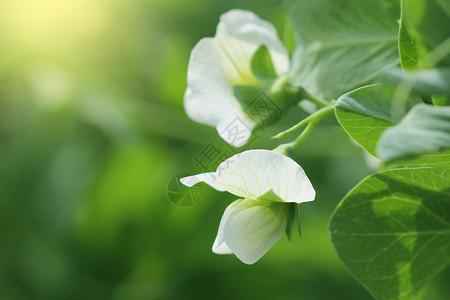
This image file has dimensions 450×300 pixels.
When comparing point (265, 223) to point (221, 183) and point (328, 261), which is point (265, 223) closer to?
point (221, 183)

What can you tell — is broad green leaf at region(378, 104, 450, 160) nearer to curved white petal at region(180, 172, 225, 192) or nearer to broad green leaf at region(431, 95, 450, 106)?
broad green leaf at region(431, 95, 450, 106)

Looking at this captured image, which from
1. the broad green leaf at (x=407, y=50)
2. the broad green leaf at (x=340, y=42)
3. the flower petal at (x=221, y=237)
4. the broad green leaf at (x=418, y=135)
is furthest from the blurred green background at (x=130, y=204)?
the broad green leaf at (x=418, y=135)

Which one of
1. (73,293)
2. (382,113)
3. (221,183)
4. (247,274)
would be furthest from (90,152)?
(382,113)

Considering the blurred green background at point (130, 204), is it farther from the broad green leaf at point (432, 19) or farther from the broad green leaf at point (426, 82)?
the broad green leaf at point (426, 82)

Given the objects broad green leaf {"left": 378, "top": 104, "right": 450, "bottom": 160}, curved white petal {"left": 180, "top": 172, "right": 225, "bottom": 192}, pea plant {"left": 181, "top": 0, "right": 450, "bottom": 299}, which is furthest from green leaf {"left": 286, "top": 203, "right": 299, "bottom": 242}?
broad green leaf {"left": 378, "top": 104, "right": 450, "bottom": 160}

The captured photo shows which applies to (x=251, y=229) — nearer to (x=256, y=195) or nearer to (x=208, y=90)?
(x=256, y=195)

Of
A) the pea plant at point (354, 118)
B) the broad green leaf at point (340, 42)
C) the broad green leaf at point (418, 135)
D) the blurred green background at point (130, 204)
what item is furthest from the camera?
the blurred green background at point (130, 204)

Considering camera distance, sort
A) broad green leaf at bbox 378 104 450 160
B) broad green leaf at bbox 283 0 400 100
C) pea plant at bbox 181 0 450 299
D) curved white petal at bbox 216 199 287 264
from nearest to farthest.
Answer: broad green leaf at bbox 378 104 450 160 → pea plant at bbox 181 0 450 299 → curved white petal at bbox 216 199 287 264 → broad green leaf at bbox 283 0 400 100

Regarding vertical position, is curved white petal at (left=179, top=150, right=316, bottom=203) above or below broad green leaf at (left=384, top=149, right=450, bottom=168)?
above
